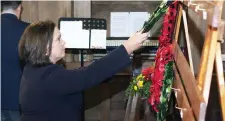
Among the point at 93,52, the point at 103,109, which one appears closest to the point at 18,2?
the point at 93,52

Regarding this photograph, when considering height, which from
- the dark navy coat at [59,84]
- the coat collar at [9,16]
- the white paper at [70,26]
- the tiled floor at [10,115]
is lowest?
the tiled floor at [10,115]

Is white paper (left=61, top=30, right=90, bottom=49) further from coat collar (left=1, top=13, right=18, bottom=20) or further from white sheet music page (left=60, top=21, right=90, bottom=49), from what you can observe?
coat collar (left=1, top=13, right=18, bottom=20)

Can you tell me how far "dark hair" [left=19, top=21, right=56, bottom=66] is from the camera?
1508 millimetres

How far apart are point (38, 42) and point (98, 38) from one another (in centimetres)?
112

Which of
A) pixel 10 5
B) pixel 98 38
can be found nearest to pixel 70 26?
pixel 98 38

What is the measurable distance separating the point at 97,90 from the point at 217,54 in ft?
7.22

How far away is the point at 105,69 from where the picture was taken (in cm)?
142

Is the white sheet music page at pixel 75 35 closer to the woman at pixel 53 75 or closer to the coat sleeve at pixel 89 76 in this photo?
the woman at pixel 53 75

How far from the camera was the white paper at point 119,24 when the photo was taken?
115 inches

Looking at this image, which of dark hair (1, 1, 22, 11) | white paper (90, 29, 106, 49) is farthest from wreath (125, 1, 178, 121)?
dark hair (1, 1, 22, 11)

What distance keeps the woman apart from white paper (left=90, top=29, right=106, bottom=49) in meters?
1.03

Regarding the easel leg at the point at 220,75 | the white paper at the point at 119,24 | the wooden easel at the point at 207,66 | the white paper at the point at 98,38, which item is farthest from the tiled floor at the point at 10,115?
the easel leg at the point at 220,75

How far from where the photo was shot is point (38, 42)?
1.50 meters

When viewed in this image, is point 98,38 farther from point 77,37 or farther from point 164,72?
point 164,72
